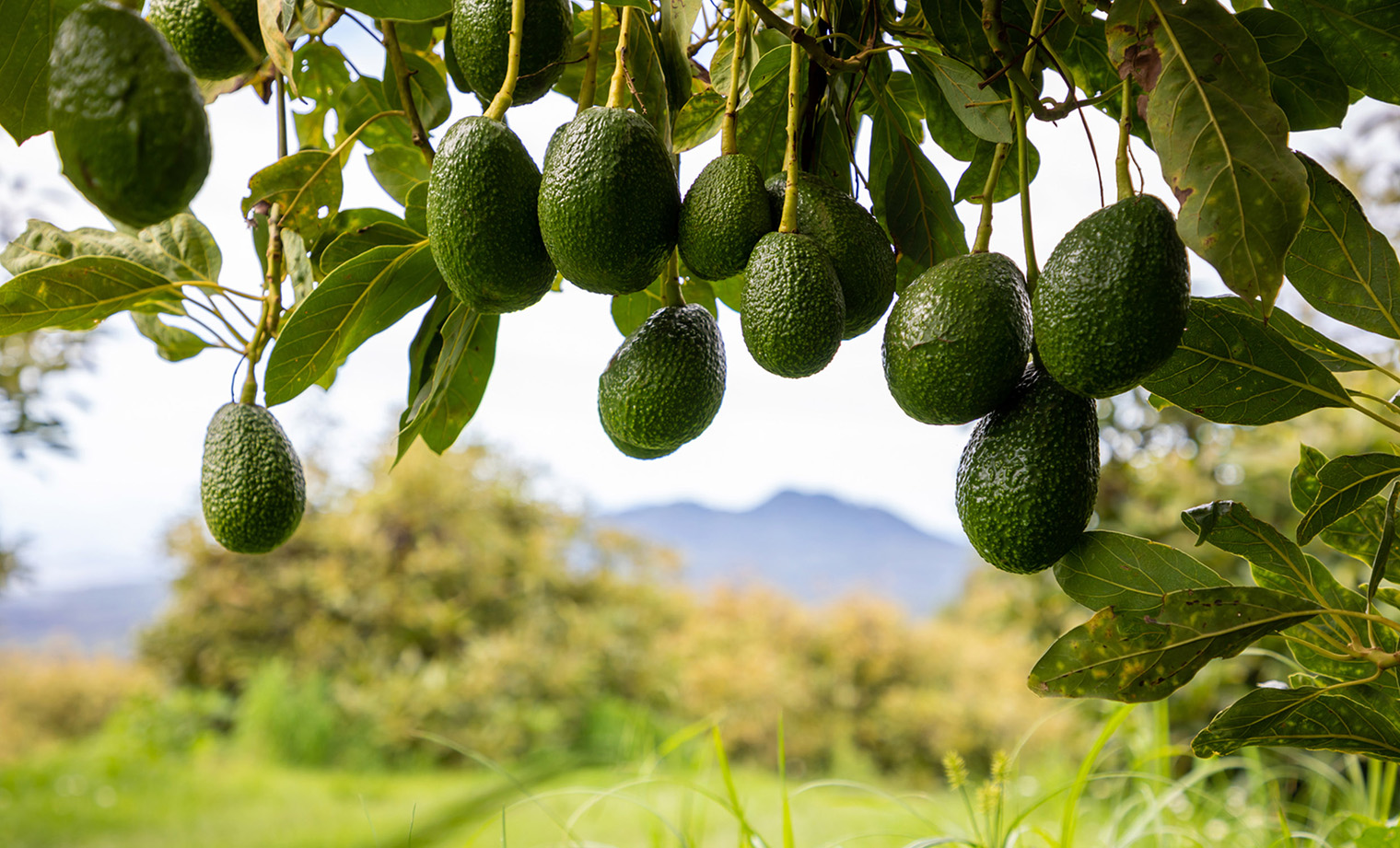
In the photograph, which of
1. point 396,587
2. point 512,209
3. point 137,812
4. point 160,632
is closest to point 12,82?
point 512,209

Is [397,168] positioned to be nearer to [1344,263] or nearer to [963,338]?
[963,338]

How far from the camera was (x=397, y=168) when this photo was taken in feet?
2.95

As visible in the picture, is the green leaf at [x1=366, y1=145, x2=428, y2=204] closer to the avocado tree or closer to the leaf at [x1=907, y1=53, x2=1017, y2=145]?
the avocado tree

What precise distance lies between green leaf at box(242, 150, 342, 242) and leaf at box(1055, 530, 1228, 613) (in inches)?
27.0

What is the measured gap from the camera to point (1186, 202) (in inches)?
16.7

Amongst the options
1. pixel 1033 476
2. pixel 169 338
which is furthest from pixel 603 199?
pixel 169 338

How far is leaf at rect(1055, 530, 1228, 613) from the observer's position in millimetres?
A: 516

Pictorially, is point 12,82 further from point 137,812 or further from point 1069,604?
point 1069,604

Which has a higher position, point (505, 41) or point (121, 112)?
point (505, 41)

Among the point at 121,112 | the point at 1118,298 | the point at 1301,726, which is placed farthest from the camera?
the point at 1301,726

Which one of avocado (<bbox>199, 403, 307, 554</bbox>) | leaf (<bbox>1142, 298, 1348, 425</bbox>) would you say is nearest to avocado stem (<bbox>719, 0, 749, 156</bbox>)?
leaf (<bbox>1142, 298, 1348, 425</bbox>)

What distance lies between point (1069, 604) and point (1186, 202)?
4.02 meters

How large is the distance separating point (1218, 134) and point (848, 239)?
199 mm

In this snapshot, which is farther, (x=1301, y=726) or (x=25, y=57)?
(x=1301, y=726)
